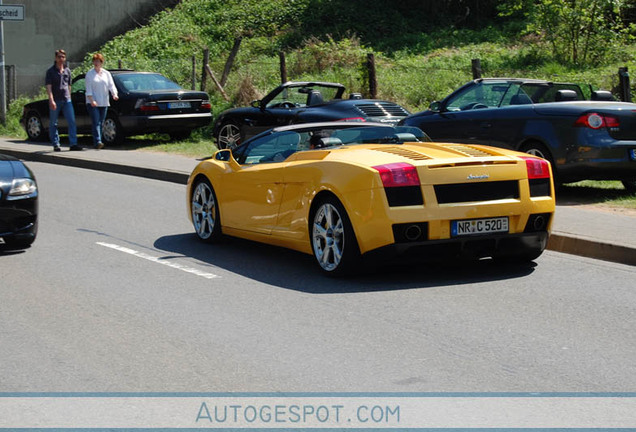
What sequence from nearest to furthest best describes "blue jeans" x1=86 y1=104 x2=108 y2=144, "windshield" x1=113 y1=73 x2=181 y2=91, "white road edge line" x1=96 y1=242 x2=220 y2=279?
"white road edge line" x1=96 y1=242 x2=220 y2=279, "blue jeans" x1=86 y1=104 x2=108 y2=144, "windshield" x1=113 y1=73 x2=181 y2=91

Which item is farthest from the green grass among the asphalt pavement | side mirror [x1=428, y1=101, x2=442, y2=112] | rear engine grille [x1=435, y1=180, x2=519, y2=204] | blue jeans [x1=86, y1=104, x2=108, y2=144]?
blue jeans [x1=86, y1=104, x2=108, y2=144]

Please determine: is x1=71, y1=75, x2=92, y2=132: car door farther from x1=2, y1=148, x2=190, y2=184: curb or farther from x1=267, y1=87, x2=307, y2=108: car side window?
x1=267, y1=87, x2=307, y2=108: car side window

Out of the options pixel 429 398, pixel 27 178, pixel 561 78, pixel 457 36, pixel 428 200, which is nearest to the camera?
pixel 429 398

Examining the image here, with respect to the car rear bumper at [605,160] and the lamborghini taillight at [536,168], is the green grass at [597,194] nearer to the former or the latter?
the car rear bumper at [605,160]

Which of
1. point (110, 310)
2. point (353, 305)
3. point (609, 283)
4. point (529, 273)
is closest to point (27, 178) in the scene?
point (110, 310)

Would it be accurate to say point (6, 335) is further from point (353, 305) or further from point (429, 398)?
point (429, 398)

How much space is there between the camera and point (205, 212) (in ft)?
34.0

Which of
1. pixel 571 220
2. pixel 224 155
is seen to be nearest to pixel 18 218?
pixel 224 155

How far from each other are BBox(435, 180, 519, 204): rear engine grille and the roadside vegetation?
12.2 meters

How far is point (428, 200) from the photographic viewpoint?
310 inches

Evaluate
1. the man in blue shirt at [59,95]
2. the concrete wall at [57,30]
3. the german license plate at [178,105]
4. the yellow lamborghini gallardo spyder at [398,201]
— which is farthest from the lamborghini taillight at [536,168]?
the concrete wall at [57,30]

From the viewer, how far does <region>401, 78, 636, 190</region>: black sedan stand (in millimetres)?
12375

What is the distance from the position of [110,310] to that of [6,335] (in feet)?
2.87

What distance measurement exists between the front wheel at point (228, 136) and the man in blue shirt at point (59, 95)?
134 inches
